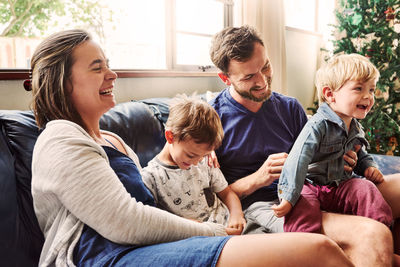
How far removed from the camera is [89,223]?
0.80 metres

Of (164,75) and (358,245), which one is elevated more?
(164,75)

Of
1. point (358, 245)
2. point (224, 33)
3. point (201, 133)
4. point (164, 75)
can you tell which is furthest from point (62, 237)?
point (164, 75)

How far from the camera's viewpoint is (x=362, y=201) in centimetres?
124

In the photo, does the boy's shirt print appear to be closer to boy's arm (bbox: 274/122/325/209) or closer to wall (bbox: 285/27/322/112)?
boy's arm (bbox: 274/122/325/209)

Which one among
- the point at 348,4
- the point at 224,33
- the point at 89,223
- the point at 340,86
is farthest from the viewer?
the point at 348,4

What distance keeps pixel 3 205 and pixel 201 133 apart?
2.16ft

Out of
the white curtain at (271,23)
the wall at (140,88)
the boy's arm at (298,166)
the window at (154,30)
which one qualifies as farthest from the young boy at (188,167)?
the white curtain at (271,23)

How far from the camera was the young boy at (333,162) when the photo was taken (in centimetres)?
119

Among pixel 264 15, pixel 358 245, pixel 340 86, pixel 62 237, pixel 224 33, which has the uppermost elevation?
pixel 264 15

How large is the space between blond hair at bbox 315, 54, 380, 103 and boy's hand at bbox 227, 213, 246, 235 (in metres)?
0.67

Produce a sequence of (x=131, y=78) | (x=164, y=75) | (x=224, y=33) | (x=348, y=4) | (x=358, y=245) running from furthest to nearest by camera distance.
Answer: (x=348, y=4) → (x=164, y=75) → (x=131, y=78) → (x=224, y=33) → (x=358, y=245)

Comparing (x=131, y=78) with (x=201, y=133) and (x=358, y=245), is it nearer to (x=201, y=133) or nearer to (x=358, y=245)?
(x=201, y=133)

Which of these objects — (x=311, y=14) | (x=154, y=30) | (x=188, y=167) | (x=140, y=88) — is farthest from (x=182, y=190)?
(x=311, y=14)

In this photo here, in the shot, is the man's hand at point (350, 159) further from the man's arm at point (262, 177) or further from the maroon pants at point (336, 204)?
the man's arm at point (262, 177)
